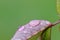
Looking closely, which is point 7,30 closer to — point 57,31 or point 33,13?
point 33,13

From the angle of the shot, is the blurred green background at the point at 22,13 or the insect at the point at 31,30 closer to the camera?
the insect at the point at 31,30

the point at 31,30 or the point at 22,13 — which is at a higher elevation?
the point at 22,13

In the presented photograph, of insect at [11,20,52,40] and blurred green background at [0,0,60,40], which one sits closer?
insect at [11,20,52,40]

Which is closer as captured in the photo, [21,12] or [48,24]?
[48,24]

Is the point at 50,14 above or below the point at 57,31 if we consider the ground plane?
above

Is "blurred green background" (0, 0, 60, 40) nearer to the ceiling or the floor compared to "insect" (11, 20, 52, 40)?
nearer to the ceiling

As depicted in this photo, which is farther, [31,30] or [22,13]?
[22,13]

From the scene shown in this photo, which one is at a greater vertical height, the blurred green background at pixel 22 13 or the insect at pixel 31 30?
the blurred green background at pixel 22 13

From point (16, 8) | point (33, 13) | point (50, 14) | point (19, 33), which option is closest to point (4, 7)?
point (16, 8)
